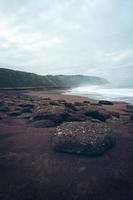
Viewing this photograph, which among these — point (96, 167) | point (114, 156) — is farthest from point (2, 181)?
point (114, 156)

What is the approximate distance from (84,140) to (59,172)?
159cm

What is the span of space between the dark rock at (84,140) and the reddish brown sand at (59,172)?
0.75ft

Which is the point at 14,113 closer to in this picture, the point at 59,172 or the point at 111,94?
the point at 59,172

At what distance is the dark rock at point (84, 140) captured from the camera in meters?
6.95

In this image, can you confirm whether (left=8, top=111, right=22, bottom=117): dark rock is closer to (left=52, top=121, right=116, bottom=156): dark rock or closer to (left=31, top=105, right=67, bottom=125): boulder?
(left=31, top=105, right=67, bottom=125): boulder

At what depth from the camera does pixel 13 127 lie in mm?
10328

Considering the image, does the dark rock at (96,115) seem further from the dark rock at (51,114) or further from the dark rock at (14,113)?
the dark rock at (14,113)

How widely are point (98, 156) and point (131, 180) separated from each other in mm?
1552

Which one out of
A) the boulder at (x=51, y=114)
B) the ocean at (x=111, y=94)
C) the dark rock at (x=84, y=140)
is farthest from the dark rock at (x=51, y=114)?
the ocean at (x=111, y=94)

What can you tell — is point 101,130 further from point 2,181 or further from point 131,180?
point 2,181

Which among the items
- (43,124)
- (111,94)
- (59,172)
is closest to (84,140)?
(59,172)

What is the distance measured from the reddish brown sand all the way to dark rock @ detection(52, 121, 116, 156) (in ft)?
0.75

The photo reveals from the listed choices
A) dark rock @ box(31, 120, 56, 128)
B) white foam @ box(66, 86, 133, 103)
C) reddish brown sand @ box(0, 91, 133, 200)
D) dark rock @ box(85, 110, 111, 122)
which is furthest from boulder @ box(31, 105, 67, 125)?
white foam @ box(66, 86, 133, 103)

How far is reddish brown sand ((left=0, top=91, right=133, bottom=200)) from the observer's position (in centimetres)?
497
